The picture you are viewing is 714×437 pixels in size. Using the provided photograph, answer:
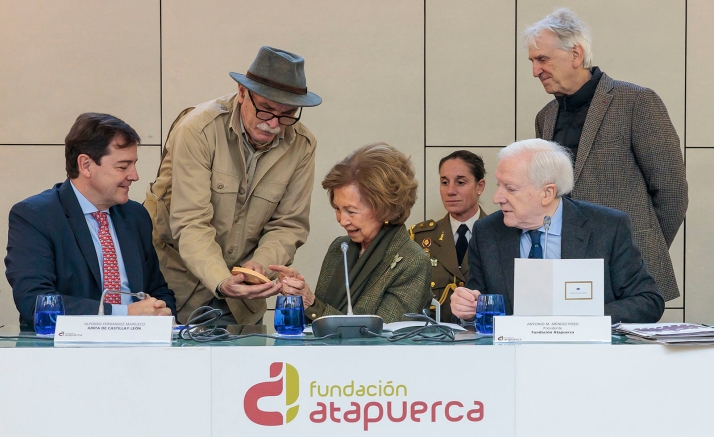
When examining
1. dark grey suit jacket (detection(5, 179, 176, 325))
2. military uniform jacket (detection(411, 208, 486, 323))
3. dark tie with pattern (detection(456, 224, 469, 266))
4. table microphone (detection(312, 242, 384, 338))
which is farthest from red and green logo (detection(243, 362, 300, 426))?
dark tie with pattern (detection(456, 224, 469, 266))

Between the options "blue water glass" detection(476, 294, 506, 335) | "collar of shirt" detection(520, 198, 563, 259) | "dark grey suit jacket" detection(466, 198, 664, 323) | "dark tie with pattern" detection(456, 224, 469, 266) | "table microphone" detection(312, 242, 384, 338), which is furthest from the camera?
"dark tie with pattern" detection(456, 224, 469, 266)

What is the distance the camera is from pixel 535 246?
2.84m

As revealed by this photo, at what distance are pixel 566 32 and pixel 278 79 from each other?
116 centimetres

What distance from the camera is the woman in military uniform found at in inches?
162

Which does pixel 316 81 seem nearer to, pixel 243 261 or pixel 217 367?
pixel 243 261

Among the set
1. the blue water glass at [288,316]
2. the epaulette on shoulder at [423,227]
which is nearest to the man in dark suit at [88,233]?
the blue water glass at [288,316]

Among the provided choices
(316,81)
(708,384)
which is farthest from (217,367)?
(316,81)

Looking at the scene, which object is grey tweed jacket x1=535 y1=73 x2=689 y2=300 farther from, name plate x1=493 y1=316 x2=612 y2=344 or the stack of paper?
name plate x1=493 y1=316 x2=612 y2=344

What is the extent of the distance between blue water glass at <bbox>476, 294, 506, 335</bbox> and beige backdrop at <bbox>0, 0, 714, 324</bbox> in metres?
2.51

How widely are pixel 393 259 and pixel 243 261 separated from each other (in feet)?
2.49

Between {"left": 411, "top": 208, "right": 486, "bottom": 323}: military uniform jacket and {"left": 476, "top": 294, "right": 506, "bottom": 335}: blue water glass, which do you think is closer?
{"left": 476, "top": 294, "right": 506, "bottom": 335}: blue water glass

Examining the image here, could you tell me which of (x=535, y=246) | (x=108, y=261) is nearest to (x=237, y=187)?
(x=108, y=261)

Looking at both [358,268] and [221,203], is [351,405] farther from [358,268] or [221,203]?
[221,203]

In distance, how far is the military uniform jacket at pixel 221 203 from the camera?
10.6 feet
